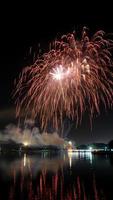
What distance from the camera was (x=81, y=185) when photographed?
46594mm

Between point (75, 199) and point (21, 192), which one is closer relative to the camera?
point (75, 199)

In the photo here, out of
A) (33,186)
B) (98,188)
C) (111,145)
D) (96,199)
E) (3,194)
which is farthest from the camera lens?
(111,145)

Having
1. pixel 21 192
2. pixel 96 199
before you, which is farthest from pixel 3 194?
pixel 96 199

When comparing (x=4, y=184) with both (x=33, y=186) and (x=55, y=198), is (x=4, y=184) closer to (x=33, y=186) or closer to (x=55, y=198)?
(x=33, y=186)

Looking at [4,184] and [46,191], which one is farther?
[4,184]

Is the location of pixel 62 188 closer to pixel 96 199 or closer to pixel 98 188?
pixel 98 188

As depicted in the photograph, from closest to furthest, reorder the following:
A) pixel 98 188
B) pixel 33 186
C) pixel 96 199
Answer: pixel 96 199 → pixel 98 188 → pixel 33 186

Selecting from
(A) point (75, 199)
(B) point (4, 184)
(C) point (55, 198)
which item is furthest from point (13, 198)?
(B) point (4, 184)

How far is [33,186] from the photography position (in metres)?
45.8

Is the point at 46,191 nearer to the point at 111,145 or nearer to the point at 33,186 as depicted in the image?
the point at 33,186

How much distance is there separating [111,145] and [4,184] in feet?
430

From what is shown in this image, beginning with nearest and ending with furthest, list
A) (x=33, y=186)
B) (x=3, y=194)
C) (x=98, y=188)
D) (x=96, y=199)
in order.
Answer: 1. (x=96, y=199)
2. (x=3, y=194)
3. (x=98, y=188)
4. (x=33, y=186)

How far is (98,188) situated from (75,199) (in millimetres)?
9492

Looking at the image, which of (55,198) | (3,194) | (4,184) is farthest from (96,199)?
(4,184)
